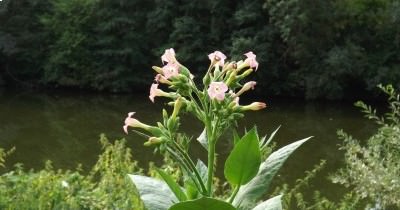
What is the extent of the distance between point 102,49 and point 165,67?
2100 cm

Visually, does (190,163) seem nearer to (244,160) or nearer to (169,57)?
(244,160)

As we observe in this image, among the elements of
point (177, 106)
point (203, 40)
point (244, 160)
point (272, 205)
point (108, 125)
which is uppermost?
point (203, 40)

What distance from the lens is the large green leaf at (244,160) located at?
123 cm

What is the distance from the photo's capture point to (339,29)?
1864 centimetres

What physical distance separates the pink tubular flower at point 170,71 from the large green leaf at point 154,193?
0.23 metres

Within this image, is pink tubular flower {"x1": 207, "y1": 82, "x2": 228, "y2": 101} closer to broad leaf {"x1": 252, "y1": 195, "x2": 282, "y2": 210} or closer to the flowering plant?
the flowering plant

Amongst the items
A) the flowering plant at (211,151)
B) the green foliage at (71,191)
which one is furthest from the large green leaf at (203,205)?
the green foliage at (71,191)

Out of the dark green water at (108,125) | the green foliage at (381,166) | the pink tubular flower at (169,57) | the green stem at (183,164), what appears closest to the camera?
the green stem at (183,164)

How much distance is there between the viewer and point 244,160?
1256 mm

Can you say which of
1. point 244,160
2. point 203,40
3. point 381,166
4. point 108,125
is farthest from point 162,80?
point 203,40

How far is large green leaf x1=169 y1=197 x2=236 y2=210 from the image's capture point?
46.2 inches

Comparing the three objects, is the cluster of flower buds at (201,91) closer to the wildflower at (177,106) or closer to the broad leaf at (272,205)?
the wildflower at (177,106)

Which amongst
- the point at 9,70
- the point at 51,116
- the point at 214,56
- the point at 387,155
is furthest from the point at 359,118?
the point at 214,56

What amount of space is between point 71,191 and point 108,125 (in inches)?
497
